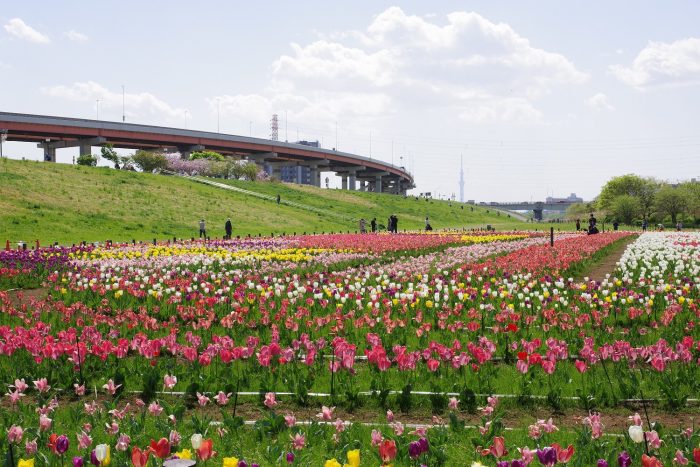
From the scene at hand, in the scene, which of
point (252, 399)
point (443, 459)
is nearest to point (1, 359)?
point (252, 399)

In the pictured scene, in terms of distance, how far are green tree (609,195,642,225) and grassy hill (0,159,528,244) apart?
29968 millimetres

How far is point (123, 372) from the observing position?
7.31 metres

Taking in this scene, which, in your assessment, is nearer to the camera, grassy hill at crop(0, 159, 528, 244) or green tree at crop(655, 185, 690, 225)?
grassy hill at crop(0, 159, 528, 244)

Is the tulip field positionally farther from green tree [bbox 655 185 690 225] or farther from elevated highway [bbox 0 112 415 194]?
green tree [bbox 655 185 690 225]

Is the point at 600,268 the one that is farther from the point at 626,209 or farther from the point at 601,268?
the point at 626,209

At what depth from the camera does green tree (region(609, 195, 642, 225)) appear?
3526 inches

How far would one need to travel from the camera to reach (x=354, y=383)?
693cm

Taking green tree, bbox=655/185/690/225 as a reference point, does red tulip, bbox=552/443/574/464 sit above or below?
below

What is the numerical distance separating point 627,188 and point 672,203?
1600 centimetres

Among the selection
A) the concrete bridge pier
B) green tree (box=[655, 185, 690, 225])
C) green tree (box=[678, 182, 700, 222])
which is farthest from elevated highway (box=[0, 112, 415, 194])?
green tree (box=[678, 182, 700, 222])

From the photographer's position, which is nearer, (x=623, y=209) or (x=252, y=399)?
(x=252, y=399)

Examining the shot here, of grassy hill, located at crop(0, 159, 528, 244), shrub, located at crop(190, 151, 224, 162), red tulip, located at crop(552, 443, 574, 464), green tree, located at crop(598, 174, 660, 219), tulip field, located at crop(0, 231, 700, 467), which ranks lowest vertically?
tulip field, located at crop(0, 231, 700, 467)

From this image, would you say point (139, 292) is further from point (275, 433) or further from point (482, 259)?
point (482, 259)

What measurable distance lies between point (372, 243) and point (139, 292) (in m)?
15.7
